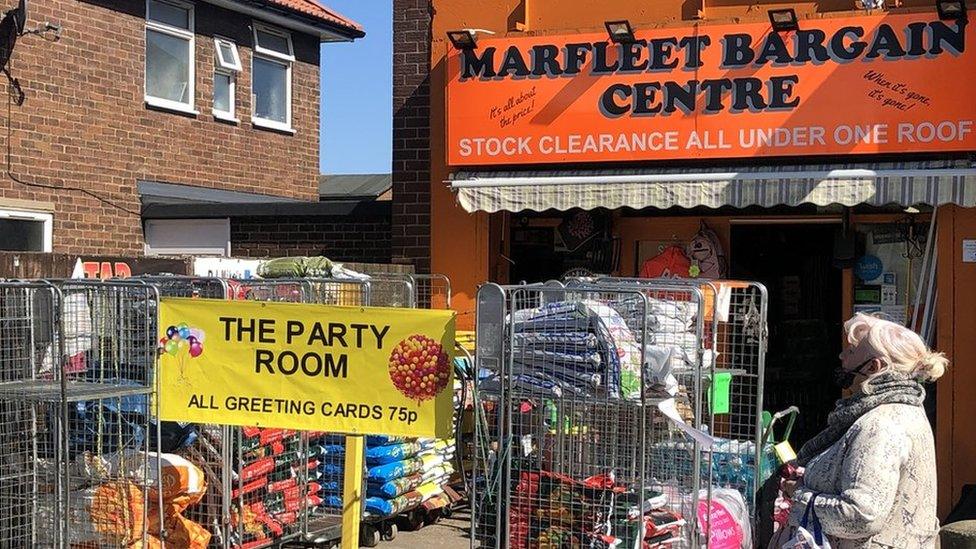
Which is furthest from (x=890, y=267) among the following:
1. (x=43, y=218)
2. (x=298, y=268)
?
(x=43, y=218)

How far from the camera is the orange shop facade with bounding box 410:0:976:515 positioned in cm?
874

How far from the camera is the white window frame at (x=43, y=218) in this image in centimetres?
1316

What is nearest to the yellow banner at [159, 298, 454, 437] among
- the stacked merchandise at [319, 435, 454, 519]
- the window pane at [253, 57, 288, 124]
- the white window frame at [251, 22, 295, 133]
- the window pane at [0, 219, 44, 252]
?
the stacked merchandise at [319, 435, 454, 519]

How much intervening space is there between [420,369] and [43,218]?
9.17m

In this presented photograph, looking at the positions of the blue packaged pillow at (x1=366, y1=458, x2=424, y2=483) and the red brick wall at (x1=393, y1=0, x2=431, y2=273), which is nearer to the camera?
the blue packaged pillow at (x1=366, y1=458, x2=424, y2=483)

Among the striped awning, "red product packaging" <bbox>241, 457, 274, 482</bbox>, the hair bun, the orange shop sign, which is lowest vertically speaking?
"red product packaging" <bbox>241, 457, 274, 482</bbox>

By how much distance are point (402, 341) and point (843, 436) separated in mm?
2222

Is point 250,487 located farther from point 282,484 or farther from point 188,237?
point 188,237

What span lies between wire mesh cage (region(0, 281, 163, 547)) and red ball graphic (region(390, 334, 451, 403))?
60.6 inches

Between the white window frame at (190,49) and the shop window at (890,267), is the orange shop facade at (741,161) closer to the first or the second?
the shop window at (890,267)

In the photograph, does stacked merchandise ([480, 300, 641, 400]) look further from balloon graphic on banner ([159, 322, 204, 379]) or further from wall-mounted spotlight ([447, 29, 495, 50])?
wall-mounted spotlight ([447, 29, 495, 50])

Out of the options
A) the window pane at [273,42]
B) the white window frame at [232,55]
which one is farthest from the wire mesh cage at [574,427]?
the window pane at [273,42]

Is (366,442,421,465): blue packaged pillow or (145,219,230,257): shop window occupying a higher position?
(145,219,230,257): shop window

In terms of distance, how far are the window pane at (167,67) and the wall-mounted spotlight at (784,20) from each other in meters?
9.05
